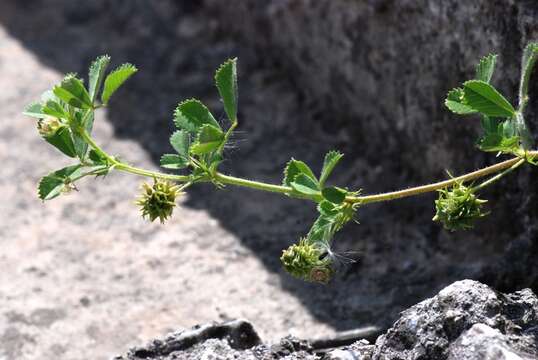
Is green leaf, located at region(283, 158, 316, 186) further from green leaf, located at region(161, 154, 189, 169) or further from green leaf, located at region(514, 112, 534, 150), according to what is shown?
green leaf, located at region(514, 112, 534, 150)

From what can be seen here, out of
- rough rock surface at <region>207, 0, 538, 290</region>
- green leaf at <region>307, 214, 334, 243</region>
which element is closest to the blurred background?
rough rock surface at <region>207, 0, 538, 290</region>

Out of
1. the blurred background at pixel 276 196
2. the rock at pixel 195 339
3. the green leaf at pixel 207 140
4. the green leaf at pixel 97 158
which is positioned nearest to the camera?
the green leaf at pixel 207 140

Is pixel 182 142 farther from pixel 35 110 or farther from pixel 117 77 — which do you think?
pixel 35 110

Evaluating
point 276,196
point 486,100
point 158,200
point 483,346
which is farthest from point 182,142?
point 276,196

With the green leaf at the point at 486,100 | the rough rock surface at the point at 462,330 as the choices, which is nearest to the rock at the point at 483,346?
the rough rock surface at the point at 462,330

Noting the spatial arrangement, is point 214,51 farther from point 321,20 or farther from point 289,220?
point 289,220

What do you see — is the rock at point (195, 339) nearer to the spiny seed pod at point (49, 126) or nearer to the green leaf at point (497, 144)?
the spiny seed pod at point (49, 126)

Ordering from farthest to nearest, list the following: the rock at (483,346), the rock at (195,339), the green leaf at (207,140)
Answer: the rock at (195,339) → the green leaf at (207,140) → the rock at (483,346)
